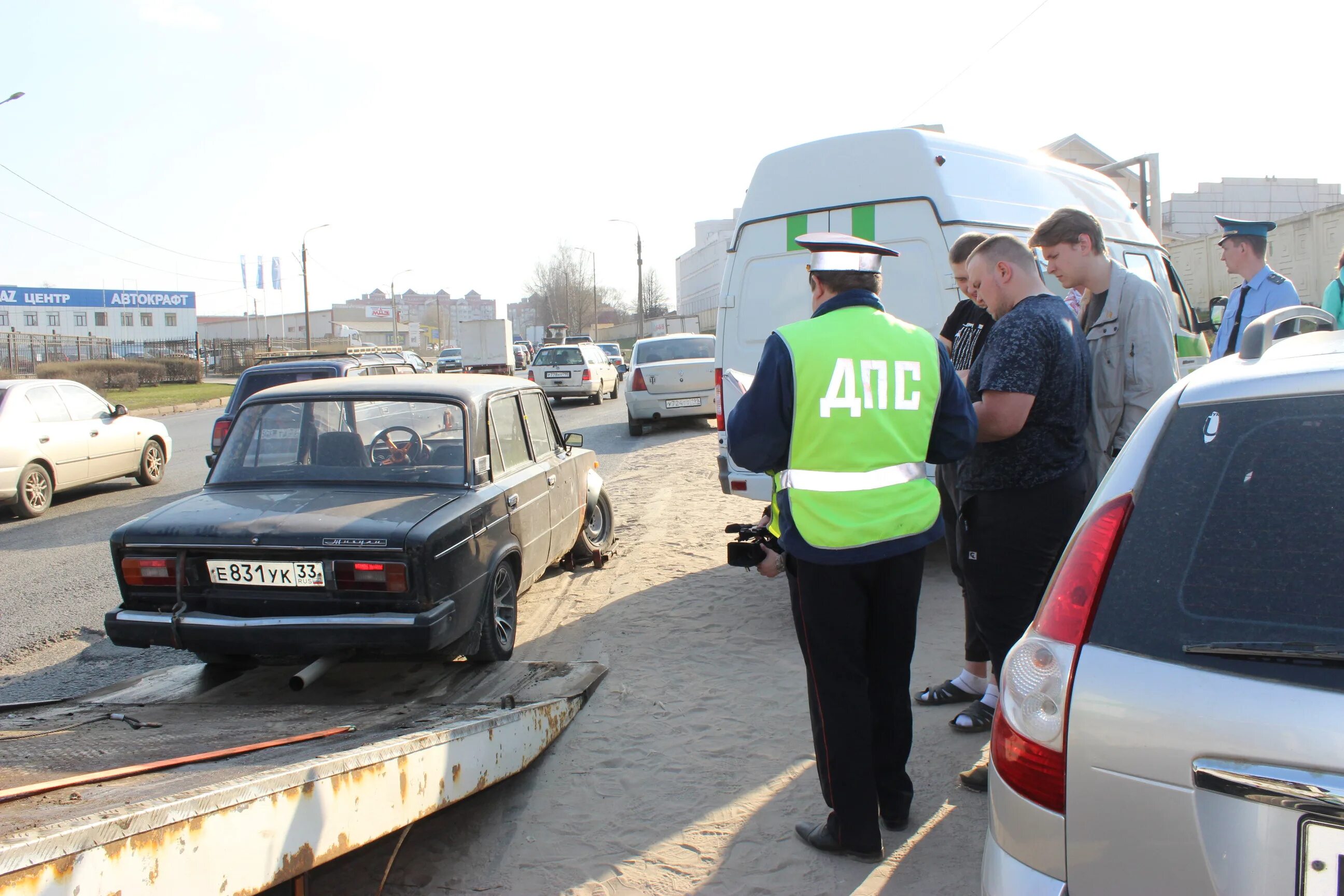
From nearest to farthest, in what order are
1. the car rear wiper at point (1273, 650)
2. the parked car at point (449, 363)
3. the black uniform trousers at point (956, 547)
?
1. the car rear wiper at point (1273, 650)
2. the black uniform trousers at point (956, 547)
3. the parked car at point (449, 363)

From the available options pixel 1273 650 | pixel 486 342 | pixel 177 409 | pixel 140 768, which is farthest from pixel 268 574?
pixel 486 342

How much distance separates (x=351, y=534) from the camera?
159 inches

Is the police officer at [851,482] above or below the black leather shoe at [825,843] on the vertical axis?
above

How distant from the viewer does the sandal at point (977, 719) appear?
3820 millimetres

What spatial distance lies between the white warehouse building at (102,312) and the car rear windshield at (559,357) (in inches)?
2465

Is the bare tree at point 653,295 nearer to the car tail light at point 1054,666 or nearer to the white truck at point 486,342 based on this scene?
the white truck at point 486,342

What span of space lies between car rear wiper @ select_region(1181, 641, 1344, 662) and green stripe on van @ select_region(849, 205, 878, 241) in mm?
4895

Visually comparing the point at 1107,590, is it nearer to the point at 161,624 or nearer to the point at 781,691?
the point at 781,691

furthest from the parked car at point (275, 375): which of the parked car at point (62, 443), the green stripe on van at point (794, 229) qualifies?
the green stripe on van at point (794, 229)

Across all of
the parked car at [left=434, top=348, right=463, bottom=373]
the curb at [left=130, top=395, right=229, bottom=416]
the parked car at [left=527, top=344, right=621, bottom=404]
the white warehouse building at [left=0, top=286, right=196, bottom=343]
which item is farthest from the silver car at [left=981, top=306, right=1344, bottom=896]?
the white warehouse building at [left=0, top=286, right=196, bottom=343]

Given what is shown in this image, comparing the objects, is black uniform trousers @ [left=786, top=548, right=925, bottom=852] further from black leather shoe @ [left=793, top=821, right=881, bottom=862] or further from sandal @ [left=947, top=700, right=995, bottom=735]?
sandal @ [left=947, top=700, right=995, bottom=735]

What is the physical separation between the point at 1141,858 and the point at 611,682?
3.37 meters

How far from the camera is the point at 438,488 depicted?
472 cm

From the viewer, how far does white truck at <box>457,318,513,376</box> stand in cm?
3131
